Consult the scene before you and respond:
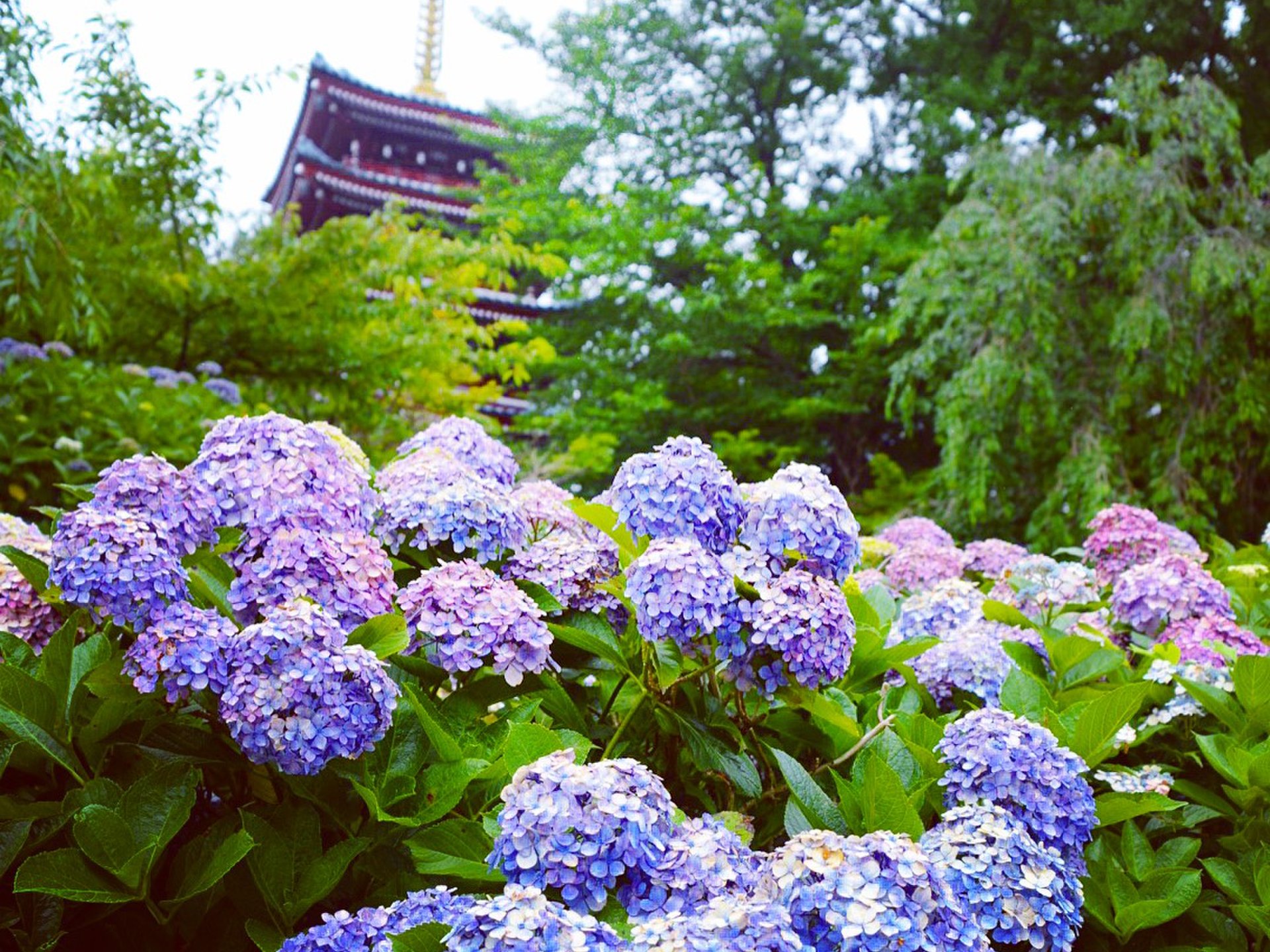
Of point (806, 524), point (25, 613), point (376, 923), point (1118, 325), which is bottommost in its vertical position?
point (376, 923)

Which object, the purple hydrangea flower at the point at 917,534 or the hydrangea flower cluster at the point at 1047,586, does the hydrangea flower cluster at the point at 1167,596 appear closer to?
the hydrangea flower cluster at the point at 1047,586

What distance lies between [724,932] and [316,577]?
0.61m

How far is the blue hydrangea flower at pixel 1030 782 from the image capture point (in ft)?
3.72

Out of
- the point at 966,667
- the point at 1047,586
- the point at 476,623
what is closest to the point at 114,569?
the point at 476,623

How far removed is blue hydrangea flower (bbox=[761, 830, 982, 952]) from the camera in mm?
881

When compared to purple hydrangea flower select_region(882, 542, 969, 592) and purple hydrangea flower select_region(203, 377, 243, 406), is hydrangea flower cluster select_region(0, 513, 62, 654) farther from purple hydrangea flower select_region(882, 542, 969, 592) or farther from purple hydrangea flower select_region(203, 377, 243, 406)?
purple hydrangea flower select_region(203, 377, 243, 406)

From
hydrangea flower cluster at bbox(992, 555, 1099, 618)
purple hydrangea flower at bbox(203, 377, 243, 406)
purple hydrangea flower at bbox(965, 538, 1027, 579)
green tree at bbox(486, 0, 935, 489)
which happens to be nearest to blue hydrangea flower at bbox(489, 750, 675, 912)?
hydrangea flower cluster at bbox(992, 555, 1099, 618)

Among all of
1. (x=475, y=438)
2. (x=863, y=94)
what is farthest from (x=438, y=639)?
(x=863, y=94)

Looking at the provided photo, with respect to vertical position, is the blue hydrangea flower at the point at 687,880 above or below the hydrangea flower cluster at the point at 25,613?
below

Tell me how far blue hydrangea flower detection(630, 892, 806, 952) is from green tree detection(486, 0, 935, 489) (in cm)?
962

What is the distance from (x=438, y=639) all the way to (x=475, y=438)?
20.5 inches

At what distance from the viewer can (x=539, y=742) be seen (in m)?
1.05

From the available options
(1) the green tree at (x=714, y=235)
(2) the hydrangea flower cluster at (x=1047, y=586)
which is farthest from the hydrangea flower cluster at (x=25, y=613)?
(1) the green tree at (x=714, y=235)

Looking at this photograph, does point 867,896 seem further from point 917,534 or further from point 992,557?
point 917,534
